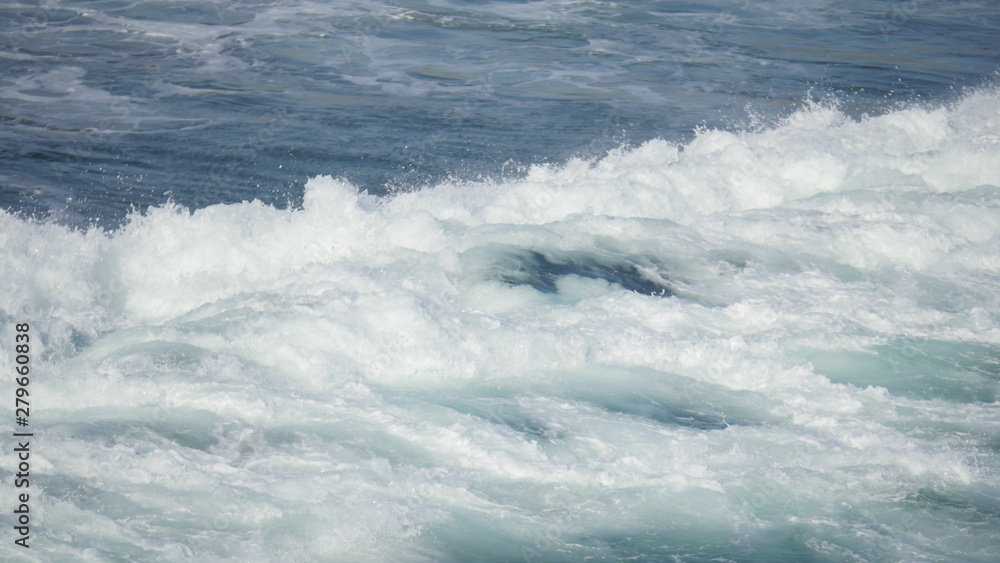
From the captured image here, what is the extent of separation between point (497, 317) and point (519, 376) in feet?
2.67

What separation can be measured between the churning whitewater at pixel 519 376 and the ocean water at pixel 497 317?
25 millimetres

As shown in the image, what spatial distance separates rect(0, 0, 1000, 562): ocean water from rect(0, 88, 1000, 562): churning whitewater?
3cm

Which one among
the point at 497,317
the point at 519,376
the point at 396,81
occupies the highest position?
the point at 396,81

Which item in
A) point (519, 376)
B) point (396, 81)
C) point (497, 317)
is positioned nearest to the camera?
point (519, 376)

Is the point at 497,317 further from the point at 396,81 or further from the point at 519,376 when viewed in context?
the point at 396,81

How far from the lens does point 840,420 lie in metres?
5.92

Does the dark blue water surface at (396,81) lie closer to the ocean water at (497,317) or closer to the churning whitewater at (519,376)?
the ocean water at (497,317)

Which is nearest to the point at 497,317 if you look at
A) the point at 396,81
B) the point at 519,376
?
the point at 519,376

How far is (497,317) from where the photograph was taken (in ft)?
23.2

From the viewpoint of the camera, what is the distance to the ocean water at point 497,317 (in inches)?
192

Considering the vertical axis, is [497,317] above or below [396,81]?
below

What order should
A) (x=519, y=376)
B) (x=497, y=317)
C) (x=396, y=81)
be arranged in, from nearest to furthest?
(x=519, y=376), (x=497, y=317), (x=396, y=81)

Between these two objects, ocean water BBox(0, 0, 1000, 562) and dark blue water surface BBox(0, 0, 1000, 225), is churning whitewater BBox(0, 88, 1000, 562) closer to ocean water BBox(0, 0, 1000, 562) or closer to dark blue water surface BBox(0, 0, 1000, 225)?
ocean water BBox(0, 0, 1000, 562)

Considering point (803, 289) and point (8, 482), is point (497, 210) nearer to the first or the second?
point (803, 289)
